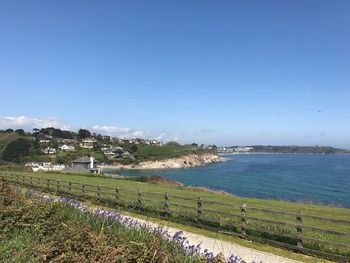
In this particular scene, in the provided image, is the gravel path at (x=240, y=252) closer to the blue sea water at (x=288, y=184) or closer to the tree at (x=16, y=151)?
the blue sea water at (x=288, y=184)

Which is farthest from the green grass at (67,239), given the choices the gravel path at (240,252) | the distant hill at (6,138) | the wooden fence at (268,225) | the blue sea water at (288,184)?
the distant hill at (6,138)

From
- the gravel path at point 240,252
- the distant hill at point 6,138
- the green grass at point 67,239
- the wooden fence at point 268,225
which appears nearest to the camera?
the green grass at point 67,239

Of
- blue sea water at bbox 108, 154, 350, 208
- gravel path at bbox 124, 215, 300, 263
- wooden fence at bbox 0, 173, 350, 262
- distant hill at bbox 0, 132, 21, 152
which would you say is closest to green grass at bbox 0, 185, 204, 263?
gravel path at bbox 124, 215, 300, 263

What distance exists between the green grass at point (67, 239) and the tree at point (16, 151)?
14719 centimetres

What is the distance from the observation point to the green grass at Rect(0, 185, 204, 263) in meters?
5.86

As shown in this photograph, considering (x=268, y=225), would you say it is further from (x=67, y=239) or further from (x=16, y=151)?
(x=16, y=151)

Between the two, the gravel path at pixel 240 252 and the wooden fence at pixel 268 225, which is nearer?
the gravel path at pixel 240 252

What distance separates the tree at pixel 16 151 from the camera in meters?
150

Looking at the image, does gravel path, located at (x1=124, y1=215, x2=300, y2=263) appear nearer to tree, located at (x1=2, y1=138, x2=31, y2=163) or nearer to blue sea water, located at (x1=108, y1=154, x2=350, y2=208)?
blue sea water, located at (x1=108, y1=154, x2=350, y2=208)

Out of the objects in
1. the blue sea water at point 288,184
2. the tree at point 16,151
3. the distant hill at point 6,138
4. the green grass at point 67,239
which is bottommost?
the blue sea water at point 288,184

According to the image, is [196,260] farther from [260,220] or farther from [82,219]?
[260,220]

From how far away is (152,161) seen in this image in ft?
648

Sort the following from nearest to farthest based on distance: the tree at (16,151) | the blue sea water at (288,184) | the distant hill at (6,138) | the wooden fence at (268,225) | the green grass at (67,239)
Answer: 1. the green grass at (67,239)
2. the wooden fence at (268,225)
3. the blue sea water at (288,184)
4. the tree at (16,151)
5. the distant hill at (6,138)

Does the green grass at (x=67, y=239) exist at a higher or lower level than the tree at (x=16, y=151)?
lower
